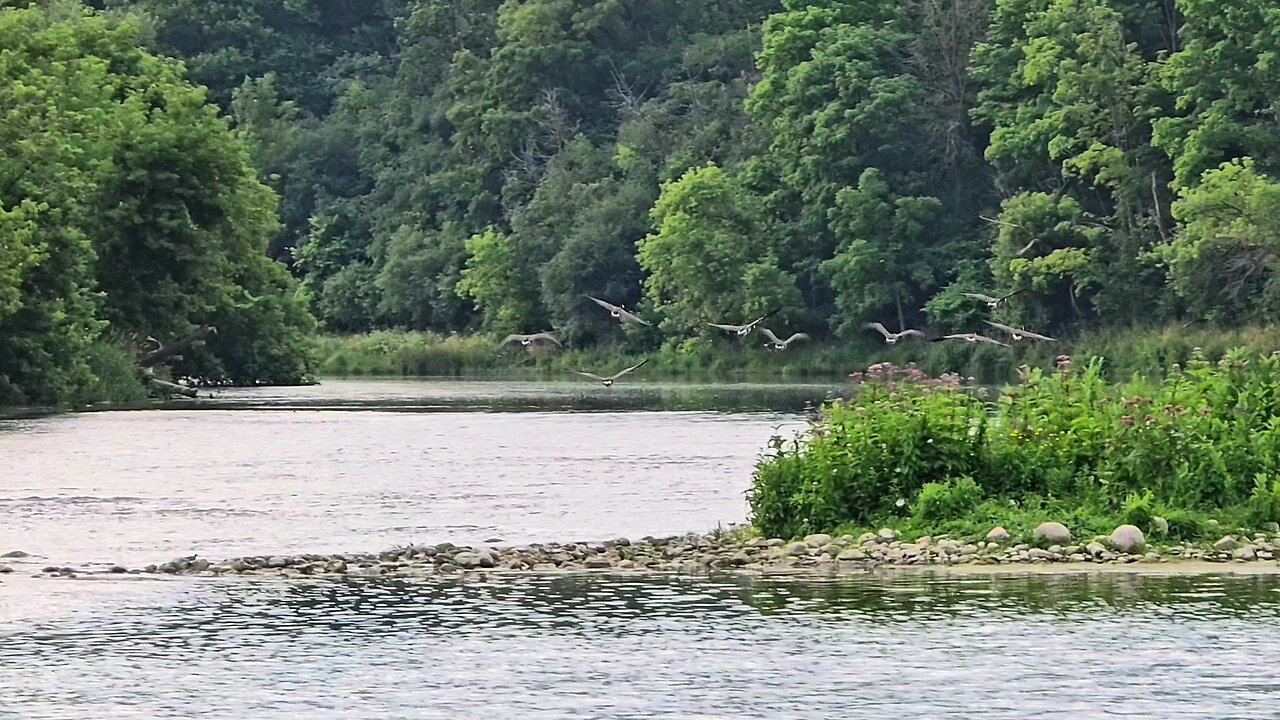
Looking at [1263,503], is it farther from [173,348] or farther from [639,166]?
[639,166]

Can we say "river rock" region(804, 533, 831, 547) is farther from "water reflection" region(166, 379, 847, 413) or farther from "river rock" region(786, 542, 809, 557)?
"water reflection" region(166, 379, 847, 413)

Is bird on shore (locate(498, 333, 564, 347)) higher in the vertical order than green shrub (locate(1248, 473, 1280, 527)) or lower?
higher

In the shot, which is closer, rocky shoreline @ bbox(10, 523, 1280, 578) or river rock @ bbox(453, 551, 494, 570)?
rocky shoreline @ bbox(10, 523, 1280, 578)

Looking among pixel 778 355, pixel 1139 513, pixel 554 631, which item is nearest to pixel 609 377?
pixel 778 355

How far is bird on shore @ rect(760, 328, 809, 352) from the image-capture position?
3588 inches

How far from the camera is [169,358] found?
74250mm

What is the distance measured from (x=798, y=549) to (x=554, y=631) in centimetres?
470

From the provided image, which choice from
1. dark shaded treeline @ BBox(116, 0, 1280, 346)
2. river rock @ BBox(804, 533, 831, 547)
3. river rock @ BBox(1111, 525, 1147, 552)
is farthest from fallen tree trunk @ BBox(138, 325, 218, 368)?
river rock @ BBox(1111, 525, 1147, 552)

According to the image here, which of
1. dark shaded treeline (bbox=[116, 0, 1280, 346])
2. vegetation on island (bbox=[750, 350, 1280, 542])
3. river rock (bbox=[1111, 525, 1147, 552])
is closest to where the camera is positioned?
river rock (bbox=[1111, 525, 1147, 552])

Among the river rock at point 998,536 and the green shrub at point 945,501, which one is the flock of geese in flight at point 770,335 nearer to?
the green shrub at point 945,501

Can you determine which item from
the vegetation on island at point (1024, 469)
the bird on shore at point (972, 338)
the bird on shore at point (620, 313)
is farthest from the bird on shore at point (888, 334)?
the vegetation on island at point (1024, 469)

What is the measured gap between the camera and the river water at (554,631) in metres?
16.2

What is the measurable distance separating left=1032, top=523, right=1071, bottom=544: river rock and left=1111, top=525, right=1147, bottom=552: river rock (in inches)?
17.5

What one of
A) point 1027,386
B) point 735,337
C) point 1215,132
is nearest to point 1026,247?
point 1215,132
